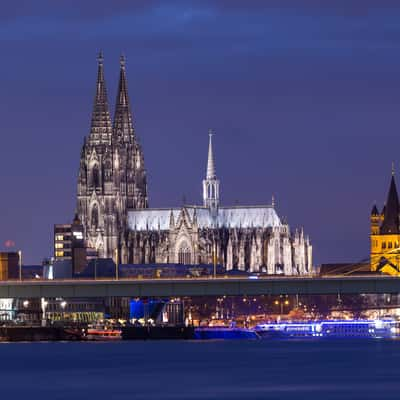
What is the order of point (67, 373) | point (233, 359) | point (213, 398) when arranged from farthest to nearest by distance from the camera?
point (233, 359) → point (67, 373) → point (213, 398)

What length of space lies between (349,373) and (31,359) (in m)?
39.7

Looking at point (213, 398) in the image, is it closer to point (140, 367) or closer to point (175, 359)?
point (140, 367)

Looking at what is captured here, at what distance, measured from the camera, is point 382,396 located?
464 ft

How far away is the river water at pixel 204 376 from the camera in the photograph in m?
145

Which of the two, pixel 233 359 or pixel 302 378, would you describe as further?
pixel 233 359

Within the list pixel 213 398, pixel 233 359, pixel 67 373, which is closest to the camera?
pixel 213 398

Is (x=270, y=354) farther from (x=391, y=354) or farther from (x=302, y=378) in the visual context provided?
(x=302, y=378)

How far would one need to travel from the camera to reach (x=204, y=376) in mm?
163500

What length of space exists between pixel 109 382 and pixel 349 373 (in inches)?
796

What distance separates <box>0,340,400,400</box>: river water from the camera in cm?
14512

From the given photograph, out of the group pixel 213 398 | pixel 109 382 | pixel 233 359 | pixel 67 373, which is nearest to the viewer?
pixel 213 398

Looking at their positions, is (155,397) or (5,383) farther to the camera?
(5,383)

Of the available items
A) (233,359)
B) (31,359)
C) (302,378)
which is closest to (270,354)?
(233,359)

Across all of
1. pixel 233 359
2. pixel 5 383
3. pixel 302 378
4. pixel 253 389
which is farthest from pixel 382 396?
pixel 233 359
